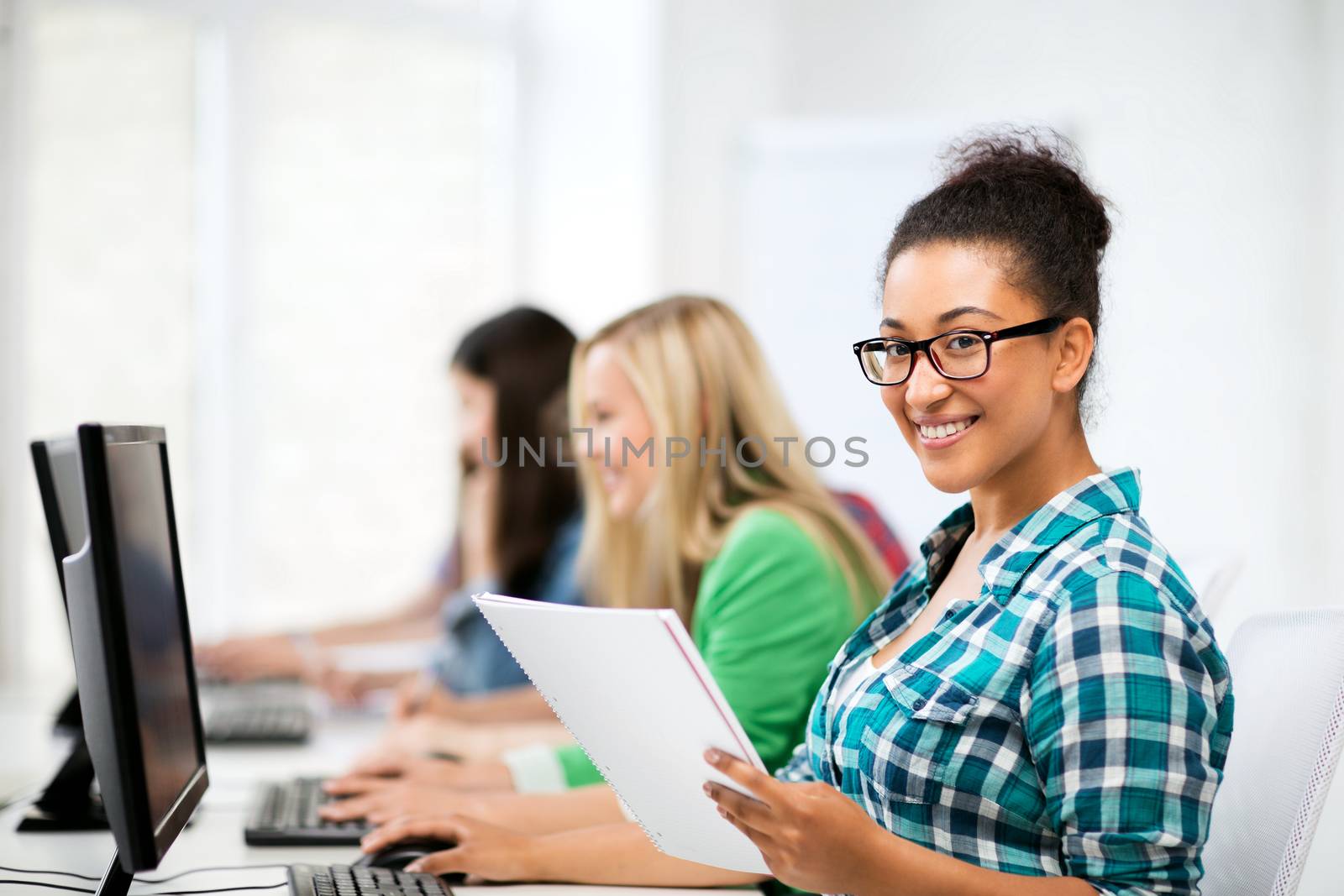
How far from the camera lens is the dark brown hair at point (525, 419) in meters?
2.29

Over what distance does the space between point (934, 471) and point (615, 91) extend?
246cm

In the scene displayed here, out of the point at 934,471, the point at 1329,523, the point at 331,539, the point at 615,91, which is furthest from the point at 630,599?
the point at 1329,523

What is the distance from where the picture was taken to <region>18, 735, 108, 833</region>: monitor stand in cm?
141

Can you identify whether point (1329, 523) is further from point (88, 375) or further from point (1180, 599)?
point (88, 375)

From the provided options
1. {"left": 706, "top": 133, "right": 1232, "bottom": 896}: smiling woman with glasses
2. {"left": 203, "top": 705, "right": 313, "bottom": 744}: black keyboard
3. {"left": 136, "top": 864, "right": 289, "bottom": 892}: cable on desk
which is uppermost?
{"left": 706, "top": 133, "right": 1232, "bottom": 896}: smiling woman with glasses

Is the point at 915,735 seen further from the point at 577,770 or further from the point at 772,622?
the point at 577,770

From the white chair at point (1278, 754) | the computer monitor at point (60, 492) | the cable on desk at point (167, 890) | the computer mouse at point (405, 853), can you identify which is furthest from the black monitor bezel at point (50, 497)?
the white chair at point (1278, 754)

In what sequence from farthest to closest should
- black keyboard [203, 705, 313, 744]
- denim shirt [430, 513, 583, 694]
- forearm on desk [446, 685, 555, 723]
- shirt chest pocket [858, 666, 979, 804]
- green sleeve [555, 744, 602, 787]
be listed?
denim shirt [430, 513, 583, 694] → forearm on desk [446, 685, 555, 723] → black keyboard [203, 705, 313, 744] → green sleeve [555, 744, 602, 787] → shirt chest pocket [858, 666, 979, 804]

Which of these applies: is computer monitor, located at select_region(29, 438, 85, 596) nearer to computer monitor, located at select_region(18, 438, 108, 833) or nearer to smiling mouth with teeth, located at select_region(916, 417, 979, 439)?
computer monitor, located at select_region(18, 438, 108, 833)

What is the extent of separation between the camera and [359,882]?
1.10 metres

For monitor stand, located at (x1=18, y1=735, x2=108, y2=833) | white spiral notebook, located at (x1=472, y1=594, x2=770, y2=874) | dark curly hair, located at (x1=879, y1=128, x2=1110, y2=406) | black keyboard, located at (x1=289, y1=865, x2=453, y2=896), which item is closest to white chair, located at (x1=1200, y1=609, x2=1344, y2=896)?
dark curly hair, located at (x1=879, y1=128, x2=1110, y2=406)

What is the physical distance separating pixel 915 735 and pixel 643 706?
0.23 meters

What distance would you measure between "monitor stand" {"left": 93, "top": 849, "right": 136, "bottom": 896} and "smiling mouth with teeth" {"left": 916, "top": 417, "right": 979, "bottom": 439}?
2.69 ft

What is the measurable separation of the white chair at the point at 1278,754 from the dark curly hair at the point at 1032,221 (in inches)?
12.6
